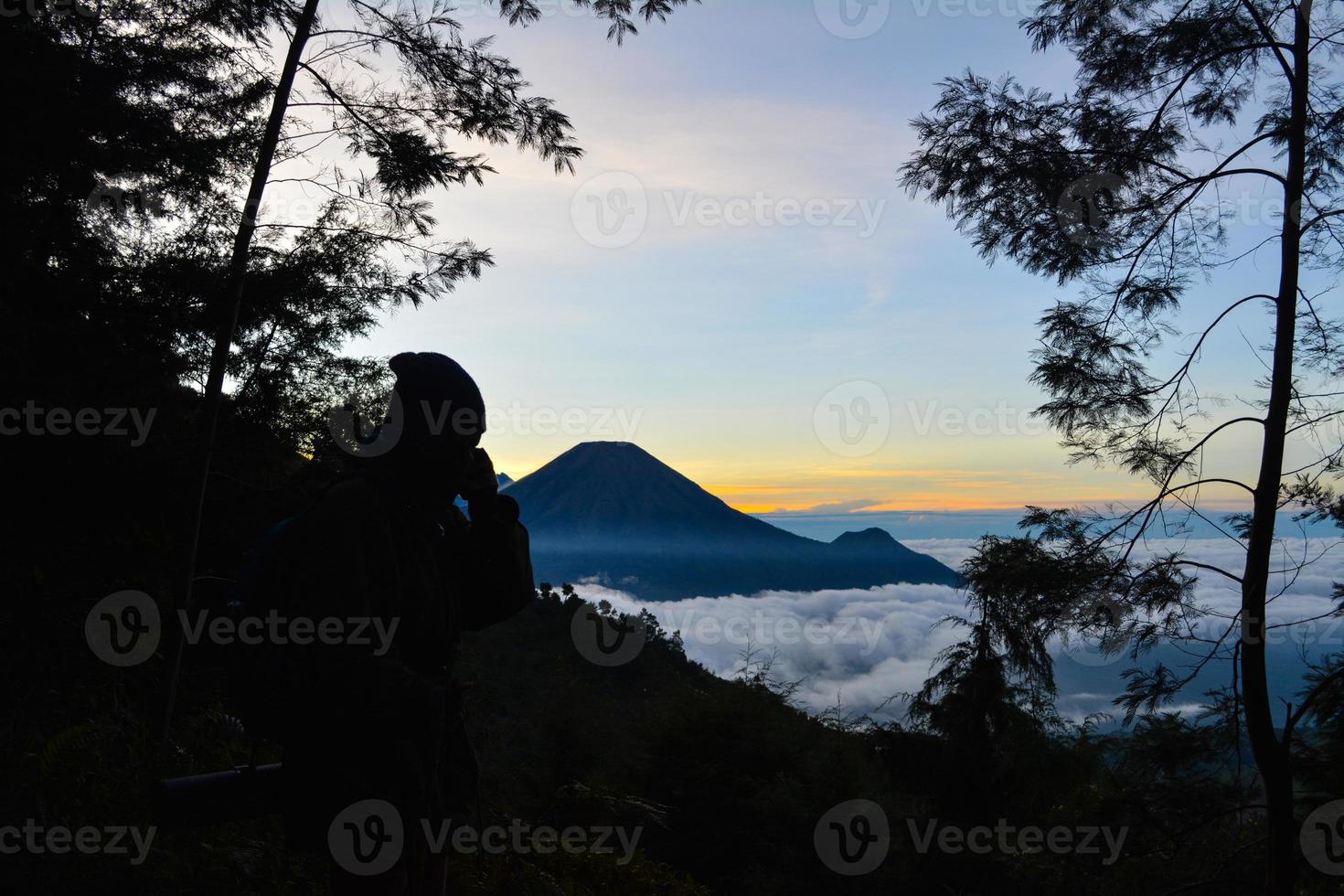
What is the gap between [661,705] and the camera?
69.3 feet

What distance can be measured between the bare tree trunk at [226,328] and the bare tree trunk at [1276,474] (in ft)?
23.4

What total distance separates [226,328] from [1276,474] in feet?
24.6

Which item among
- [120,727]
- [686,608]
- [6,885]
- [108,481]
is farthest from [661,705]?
[686,608]

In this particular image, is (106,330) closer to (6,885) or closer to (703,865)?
(6,885)

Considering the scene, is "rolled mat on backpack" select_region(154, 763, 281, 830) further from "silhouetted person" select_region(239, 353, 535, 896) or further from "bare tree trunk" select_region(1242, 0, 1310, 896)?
"bare tree trunk" select_region(1242, 0, 1310, 896)

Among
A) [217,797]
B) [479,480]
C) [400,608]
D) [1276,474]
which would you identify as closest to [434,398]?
[479,480]

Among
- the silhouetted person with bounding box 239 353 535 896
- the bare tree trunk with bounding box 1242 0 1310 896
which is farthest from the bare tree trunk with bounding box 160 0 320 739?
the bare tree trunk with bounding box 1242 0 1310 896

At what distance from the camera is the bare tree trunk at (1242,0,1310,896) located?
5.76 metres

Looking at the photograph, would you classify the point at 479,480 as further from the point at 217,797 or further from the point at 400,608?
the point at 217,797

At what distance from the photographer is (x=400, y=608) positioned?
214cm

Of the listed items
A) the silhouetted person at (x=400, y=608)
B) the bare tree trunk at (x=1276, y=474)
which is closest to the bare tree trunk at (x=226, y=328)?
the silhouetted person at (x=400, y=608)

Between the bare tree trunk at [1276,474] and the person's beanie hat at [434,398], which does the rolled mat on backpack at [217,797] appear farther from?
the bare tree trunk at [1276,474]

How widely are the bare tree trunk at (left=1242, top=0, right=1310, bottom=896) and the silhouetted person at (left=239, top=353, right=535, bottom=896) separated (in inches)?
229

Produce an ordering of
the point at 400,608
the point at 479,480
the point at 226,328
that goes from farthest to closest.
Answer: the point at 226,328 → the point at 479,480 → the point at 400,608
